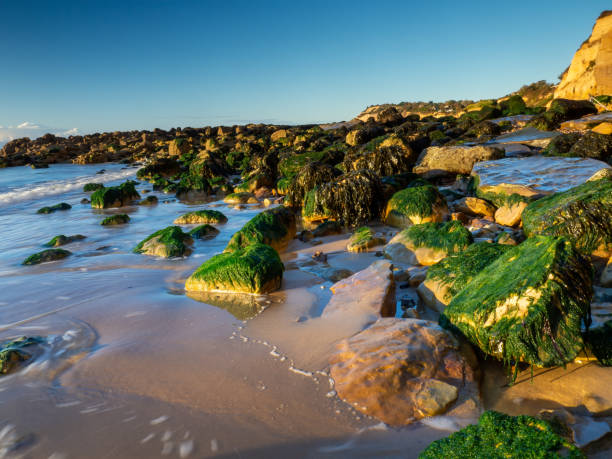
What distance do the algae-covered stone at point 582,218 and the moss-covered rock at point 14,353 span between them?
4828 mm

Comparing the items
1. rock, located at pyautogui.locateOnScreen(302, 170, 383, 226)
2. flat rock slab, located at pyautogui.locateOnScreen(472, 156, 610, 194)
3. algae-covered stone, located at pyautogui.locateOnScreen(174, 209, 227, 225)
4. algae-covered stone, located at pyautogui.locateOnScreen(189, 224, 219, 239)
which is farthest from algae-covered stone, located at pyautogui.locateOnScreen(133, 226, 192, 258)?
flat rock slab, located at pyautogui.locateOnScreen(472, 156, 610, 194)

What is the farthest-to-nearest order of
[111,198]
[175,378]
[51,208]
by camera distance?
[111,198] → [51,208] → [175,378]

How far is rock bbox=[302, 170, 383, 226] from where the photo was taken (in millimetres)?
6438

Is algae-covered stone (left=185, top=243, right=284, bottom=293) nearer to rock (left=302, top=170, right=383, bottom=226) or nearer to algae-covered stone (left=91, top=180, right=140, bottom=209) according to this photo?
rock (left=302, top=170, right=383, bottom=226)

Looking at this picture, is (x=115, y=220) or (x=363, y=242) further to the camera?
(x=115, y=220)

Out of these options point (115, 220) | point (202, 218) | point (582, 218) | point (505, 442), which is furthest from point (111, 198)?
point (505, 442)

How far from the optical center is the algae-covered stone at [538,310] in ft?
6.76

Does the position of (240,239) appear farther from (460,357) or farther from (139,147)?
(139,147)

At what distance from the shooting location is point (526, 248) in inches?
104

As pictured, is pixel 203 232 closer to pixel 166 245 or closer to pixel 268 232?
pixel 166 245

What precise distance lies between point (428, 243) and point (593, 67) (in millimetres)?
27933

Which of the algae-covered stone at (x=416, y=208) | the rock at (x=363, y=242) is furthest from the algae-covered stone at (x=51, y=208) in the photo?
the algae-covered stone at (x=416, y=208)

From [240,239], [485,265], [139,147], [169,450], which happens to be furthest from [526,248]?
[139,147]

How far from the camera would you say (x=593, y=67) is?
23422mm
